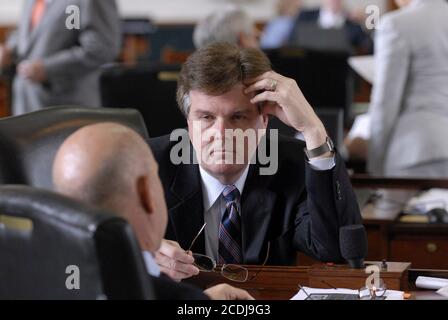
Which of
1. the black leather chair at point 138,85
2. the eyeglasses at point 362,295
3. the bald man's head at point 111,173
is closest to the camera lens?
the bald man's head at point 111,173

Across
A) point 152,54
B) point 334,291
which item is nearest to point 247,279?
point 334,291

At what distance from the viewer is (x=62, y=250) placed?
1.28m

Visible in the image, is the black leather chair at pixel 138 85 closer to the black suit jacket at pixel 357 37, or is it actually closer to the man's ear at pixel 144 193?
the man's ear at pixel 144 193

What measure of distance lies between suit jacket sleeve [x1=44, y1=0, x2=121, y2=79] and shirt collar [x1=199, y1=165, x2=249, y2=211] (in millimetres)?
2804

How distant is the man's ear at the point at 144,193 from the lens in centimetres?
137

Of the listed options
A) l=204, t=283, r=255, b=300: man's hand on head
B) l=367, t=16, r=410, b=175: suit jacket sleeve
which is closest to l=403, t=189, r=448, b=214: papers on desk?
l=367, t=16, r=410, b=175: suit jacket sleeve

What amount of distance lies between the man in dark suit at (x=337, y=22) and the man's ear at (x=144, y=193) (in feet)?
23.3

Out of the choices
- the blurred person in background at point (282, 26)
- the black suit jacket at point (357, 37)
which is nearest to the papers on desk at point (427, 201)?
the blurred person in background at point (282, 26)

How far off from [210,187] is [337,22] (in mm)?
7708

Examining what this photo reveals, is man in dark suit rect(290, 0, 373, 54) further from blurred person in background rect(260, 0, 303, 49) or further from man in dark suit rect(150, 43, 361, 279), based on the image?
man in dark suit rect(150, 43, 361, 279)

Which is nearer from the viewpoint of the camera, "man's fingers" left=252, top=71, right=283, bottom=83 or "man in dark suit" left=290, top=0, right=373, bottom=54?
"man's fingers" left=252, top=71, right=283, bottom=83

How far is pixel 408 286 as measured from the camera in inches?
77.7

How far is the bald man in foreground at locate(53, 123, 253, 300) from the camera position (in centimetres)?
134

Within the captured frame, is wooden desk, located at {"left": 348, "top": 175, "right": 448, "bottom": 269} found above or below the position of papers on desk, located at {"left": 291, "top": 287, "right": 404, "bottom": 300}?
below
